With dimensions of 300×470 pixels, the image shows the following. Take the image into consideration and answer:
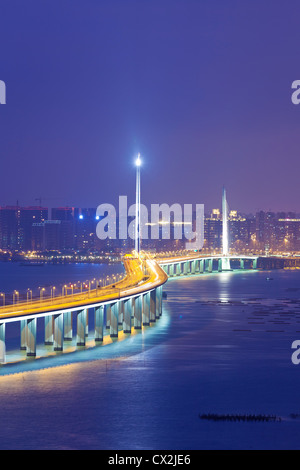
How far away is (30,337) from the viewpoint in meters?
55.9

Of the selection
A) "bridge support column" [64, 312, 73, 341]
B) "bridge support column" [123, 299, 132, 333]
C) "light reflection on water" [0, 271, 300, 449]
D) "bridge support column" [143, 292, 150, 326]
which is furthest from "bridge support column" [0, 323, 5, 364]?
"bridge support column" [143, 292, 150, 326]

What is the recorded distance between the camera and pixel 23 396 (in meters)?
44.8

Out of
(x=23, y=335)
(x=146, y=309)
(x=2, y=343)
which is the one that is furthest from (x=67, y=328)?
(x=146, y=309)

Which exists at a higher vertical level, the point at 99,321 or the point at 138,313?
the point at 99,321

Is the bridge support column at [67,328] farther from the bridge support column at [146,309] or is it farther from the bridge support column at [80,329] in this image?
the bridge support column at [146,309]

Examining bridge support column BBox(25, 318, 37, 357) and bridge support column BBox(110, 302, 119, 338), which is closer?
bridge support column BBox(25, 318, 37, 357)

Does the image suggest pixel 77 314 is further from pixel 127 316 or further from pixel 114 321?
pixel 127 316

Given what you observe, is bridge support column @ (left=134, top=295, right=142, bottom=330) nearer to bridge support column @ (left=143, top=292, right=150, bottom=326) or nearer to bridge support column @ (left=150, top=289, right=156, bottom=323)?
bridge support column @ (left=143, top=292, right=150, bottom=326)

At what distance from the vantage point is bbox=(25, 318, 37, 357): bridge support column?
2190 inches

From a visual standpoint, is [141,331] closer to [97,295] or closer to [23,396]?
[97,295]

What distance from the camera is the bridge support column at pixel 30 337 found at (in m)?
55.6

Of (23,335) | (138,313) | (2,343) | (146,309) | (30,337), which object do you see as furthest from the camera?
(146,309)

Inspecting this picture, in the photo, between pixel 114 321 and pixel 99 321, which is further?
pixel 114 321

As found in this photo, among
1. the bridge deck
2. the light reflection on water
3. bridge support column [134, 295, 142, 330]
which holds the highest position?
the bridge deck
